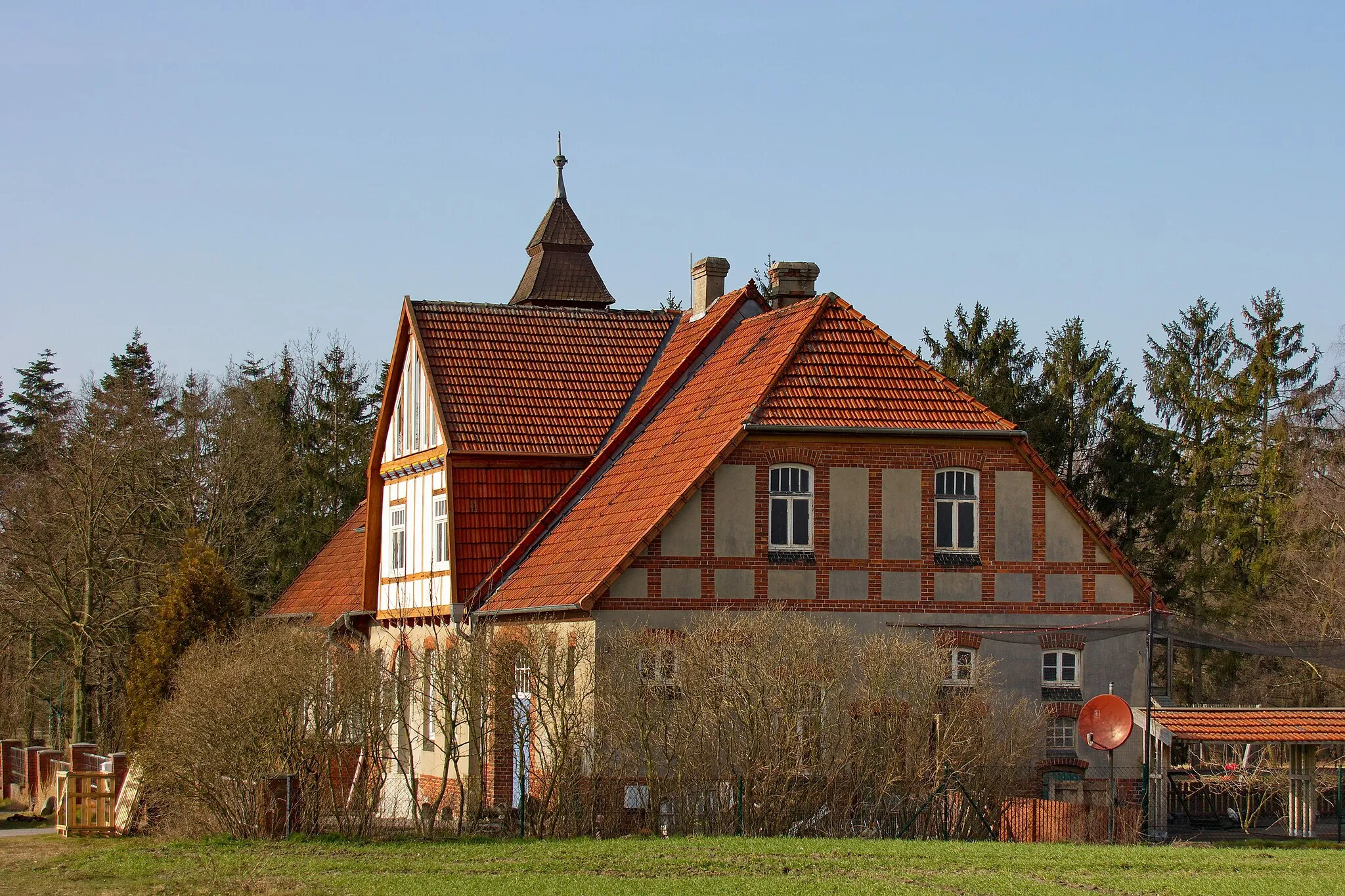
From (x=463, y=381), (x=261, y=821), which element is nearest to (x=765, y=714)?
(x=261, y=821)

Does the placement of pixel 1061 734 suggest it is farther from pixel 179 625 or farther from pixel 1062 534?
pixel 179 625

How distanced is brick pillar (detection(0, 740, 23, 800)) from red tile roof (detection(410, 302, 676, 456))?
38.0 ft

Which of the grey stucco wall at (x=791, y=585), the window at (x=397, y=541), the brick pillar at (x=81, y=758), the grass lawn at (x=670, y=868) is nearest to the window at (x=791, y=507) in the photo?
the grey stucco wall at (x=791, y=585)

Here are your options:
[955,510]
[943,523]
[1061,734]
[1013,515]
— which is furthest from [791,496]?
[1061,734]

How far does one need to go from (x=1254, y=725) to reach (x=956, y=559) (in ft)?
Result: 16.4

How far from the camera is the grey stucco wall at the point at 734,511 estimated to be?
26453 mm

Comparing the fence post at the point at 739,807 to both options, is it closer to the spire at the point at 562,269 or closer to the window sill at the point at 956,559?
the window sill at the point at 956,559

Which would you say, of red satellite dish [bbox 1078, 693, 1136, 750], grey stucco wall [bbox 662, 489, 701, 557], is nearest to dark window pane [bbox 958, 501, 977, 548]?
grey stucco wall [bbox 662, 489, 701, 557]

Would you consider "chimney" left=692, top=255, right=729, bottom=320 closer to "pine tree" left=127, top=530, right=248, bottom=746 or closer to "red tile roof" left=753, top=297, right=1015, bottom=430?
"red tile roof" left=753, top=297, right=1015, bottom=430

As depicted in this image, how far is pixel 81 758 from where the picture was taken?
3016cm

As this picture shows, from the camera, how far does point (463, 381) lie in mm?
32250

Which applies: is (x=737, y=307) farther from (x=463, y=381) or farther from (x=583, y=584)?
(x=583, y=584)

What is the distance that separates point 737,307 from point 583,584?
9557 mm

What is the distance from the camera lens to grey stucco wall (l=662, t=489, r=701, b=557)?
26.1 metres
